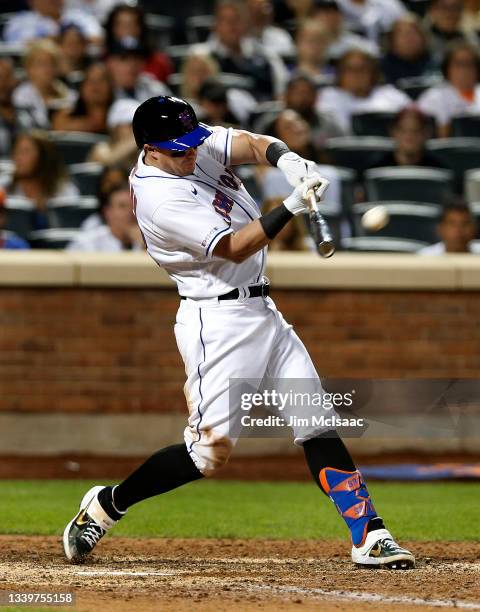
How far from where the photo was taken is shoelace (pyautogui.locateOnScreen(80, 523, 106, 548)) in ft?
17.8

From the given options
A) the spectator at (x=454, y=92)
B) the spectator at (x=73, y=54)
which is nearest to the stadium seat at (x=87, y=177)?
the spectator at (x=73, y=54)

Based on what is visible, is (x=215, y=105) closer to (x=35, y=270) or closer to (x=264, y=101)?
(x=264, y=101)

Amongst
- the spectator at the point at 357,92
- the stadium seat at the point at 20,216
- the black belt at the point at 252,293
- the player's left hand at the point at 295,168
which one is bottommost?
the stadium seat at the point at 20,216

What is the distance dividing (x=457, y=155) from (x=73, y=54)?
372 centimetres

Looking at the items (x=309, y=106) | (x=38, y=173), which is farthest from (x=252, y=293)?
(x=309, y=106)

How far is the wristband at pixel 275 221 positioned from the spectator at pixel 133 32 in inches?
286

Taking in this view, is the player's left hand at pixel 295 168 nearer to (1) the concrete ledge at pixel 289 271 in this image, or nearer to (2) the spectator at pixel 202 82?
(1) the concrete ledge at pixel 289 271

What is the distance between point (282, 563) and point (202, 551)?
0.51m

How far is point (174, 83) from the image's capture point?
1213 cm

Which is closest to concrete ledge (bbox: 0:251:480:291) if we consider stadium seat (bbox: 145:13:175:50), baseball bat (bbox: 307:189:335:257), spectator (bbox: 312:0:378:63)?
spectator (bbox: 312:0:378:63)

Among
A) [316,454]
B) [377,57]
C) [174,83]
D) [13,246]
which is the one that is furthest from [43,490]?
[377,57]

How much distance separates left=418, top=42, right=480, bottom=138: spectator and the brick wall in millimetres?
2700

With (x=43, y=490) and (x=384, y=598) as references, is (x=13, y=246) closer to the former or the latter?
(x=43, y=490)

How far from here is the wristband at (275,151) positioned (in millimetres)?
5258
